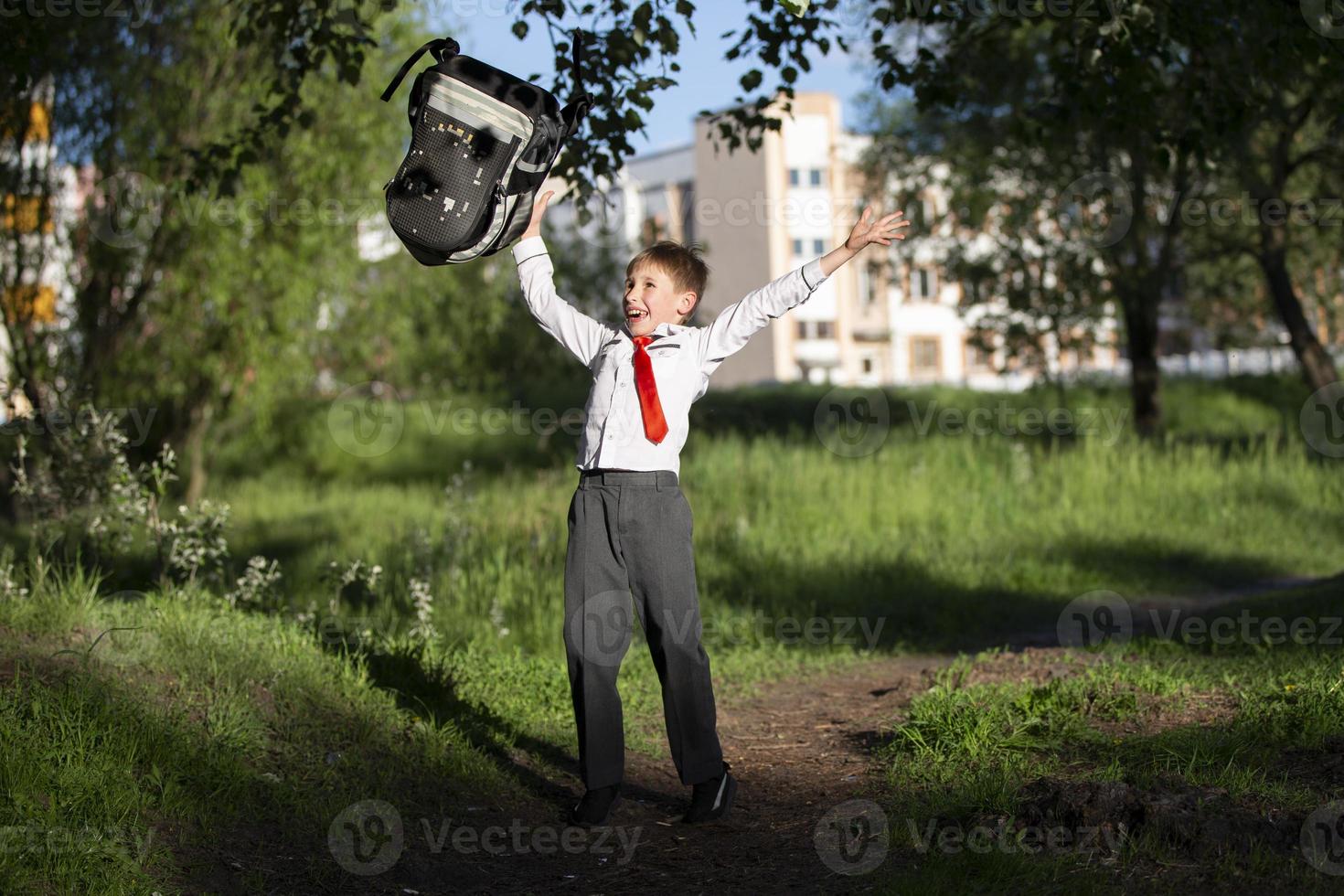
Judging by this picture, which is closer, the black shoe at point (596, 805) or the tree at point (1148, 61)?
the black shoe at point (596, 805)

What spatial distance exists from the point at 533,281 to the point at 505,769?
1994 millimetres

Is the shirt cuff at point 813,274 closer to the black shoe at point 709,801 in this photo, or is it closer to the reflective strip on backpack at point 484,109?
the reflective strip on backpack at point 484,109

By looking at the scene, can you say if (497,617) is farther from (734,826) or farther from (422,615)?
(734,826)

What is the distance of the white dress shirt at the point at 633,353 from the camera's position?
15.4 ft

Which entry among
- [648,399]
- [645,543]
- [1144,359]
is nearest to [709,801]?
[645,543]

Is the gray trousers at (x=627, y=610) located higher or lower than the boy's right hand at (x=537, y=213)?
lower

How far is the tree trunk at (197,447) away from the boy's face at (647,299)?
13.0 meters

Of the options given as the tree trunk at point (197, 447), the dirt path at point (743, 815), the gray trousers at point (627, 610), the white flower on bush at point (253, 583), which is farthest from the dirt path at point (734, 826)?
the tree trunk at point (197, 447)

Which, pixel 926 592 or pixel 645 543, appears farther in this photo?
pixel 926 592

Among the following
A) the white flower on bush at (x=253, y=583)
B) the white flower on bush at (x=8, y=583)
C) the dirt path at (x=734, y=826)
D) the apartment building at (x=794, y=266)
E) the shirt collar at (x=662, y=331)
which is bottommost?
the dirt path at (x=734, y=826)

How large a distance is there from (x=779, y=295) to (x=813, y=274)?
0.14 m

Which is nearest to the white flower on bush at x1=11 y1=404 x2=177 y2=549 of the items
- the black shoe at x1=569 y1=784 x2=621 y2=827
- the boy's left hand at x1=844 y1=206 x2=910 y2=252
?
the black shoe at x1=569 y1=784 x2=621 y2=827

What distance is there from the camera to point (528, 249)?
4.89 metres

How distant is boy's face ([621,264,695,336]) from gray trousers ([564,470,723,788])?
56cm
